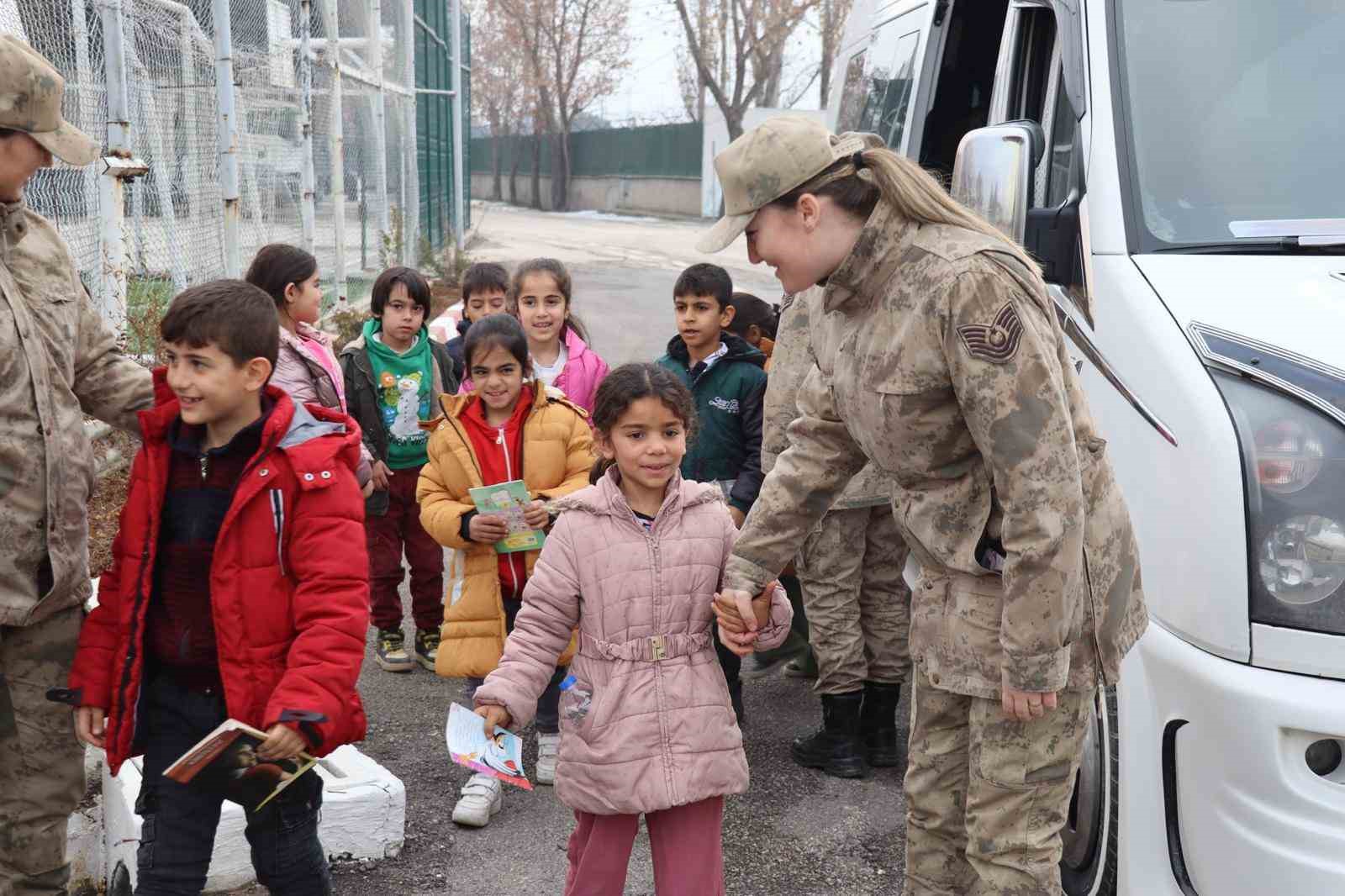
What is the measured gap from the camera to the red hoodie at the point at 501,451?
14.2ft

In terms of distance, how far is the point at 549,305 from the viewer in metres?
5.18

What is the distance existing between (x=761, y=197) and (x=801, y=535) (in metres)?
0.82

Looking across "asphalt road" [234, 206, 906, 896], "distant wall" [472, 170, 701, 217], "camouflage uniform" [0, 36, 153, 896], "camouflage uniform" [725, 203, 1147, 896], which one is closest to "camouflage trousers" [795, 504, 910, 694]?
"asphalt road" [234, 206, 906, 896]

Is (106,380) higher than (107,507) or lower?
higher

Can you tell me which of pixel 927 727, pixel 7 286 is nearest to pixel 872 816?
pixel 927 727

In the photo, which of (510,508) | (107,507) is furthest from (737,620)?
(107,507)

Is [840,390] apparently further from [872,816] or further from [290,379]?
[290,379]

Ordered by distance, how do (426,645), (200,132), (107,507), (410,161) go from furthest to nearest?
1. (410,161)
2. (200,132)
3. (107,507)
4. (426,645)

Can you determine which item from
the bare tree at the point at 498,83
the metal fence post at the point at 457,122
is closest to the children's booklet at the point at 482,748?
the metal fence post at the point at 457,122

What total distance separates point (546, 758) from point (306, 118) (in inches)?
216

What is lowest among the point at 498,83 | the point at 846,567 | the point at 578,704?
the point at 846,567

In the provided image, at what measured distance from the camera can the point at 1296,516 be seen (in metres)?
2.52

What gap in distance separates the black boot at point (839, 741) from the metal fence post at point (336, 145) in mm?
6747

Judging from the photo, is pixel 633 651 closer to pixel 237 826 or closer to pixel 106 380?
pixel 237 826
